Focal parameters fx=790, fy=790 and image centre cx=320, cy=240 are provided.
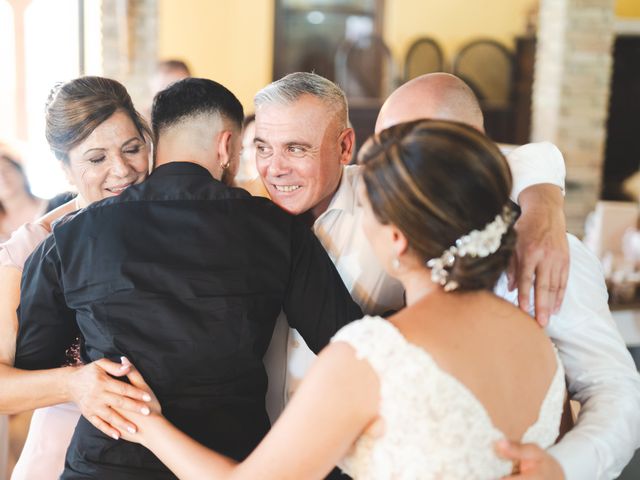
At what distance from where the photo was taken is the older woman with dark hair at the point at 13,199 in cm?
375

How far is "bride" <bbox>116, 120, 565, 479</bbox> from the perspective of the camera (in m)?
1.33

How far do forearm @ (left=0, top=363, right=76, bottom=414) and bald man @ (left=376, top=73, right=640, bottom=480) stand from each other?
98cm

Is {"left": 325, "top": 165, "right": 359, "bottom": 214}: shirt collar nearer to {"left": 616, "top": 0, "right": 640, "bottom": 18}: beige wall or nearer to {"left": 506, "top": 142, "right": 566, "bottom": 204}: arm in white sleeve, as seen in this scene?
{"left": 506, "top": 142, "right": 566, "bottom": 204}: arm in white sleeve

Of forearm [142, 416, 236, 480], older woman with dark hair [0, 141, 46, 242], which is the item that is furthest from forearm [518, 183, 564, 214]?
older woman with dark hair [0, 141, 46, 242]

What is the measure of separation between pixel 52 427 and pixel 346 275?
0.86 meters

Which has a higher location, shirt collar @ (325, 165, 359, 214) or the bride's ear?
the bride's ear

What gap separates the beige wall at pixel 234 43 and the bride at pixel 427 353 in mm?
8070

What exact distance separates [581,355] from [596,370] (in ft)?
0.15

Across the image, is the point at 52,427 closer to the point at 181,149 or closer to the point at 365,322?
the point at 181,149

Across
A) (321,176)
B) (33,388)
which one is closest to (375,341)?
(33,388)

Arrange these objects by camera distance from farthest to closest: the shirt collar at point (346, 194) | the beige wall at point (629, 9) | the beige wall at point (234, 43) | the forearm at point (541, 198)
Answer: the beige wall at point (234, 43) → the beige wall at point (629, 9) → the shirt collar at point (346, 194) → the forearm at point (541, 198)

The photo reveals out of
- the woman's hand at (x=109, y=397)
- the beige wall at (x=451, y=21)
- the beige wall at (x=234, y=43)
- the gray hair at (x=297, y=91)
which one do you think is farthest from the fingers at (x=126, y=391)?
the beige wall at (x=451, y=21)

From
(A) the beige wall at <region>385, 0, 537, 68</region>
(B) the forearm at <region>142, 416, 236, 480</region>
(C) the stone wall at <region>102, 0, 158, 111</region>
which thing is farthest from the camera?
(A) the beige wall at <region>385, 0, 537, 68</region>

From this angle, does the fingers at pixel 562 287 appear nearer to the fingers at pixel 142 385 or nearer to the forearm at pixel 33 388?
the fingers at pixel 142 385
